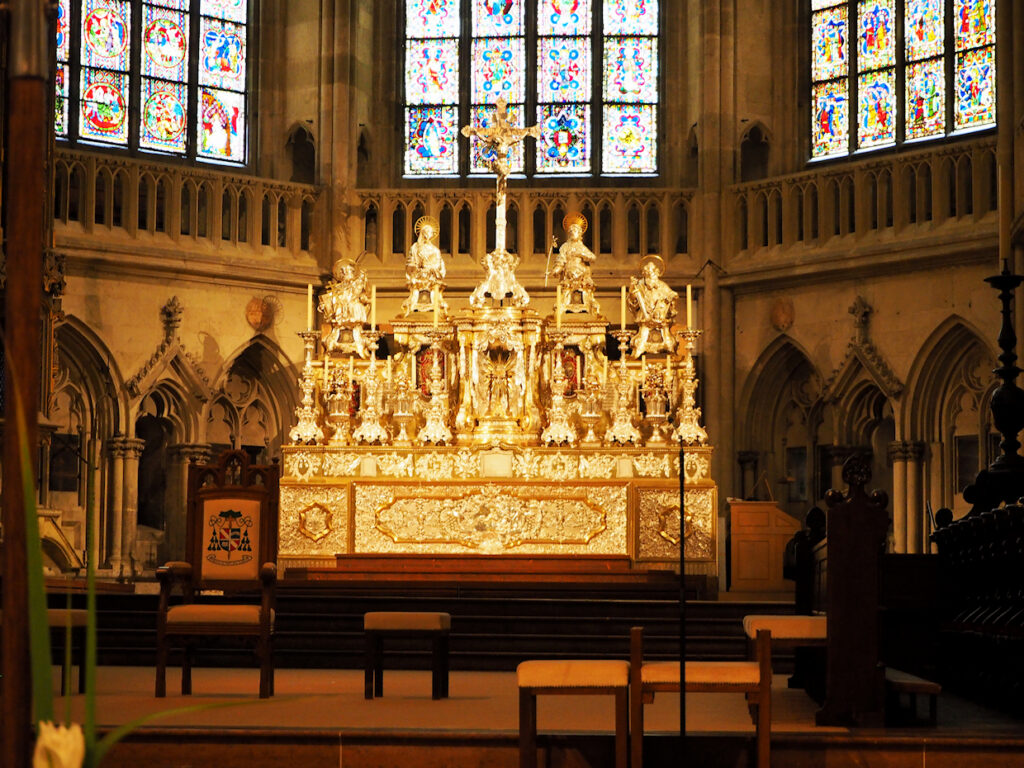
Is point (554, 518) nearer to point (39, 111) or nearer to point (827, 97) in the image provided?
point (827, 97)

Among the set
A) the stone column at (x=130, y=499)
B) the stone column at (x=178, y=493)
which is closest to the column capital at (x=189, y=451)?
the stone column at (x=178, y=493)

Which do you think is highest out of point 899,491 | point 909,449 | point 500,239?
point 500,239

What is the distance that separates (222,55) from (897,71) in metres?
7.60

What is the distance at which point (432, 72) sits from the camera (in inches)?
739

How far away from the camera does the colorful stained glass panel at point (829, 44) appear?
697 inches

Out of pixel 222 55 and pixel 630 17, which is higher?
pixel 630 17

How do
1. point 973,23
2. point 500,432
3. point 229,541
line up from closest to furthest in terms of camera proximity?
point 229,541 → point 500,432 → point 973,23

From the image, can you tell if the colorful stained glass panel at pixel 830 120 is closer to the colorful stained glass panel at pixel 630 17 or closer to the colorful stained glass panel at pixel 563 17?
the colorful stained glass panel at pixel 630 17

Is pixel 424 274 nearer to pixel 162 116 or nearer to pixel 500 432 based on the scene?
pixel 500 432

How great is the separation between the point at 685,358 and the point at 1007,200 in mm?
3505

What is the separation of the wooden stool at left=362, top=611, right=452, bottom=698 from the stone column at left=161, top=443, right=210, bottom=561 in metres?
9.14

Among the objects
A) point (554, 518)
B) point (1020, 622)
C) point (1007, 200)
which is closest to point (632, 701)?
point (1020, 622)

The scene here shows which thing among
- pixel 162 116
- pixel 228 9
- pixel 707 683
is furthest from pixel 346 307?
pixel 707 683

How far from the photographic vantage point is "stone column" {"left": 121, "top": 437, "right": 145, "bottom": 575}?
53.7 ft
